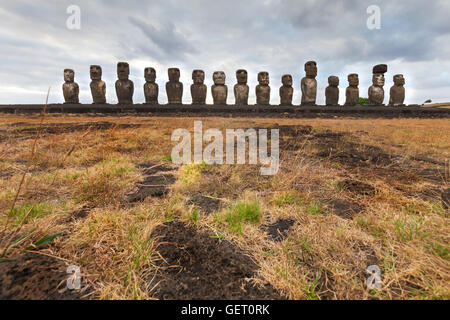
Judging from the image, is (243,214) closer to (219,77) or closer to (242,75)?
(219,77)

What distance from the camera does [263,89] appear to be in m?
12.1

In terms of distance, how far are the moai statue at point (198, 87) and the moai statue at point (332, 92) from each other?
7199 millimetres

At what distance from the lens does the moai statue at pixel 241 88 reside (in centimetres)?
1200

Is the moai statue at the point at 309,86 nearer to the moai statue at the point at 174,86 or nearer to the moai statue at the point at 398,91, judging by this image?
the moai statue at the point at 398,91

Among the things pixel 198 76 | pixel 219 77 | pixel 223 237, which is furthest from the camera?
pixel 219 77

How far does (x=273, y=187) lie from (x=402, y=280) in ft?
3.80

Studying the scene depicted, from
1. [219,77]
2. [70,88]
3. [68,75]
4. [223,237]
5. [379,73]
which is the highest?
[379,73]

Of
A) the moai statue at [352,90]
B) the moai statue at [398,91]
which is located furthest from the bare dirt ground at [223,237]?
the moai statue at [398,91]

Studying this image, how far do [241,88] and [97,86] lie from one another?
765 centimetres

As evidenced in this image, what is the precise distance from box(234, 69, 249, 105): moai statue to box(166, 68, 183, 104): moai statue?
3.12 m

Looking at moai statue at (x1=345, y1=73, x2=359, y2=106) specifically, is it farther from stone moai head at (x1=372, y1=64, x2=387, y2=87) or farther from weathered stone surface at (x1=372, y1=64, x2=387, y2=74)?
weathered stone surface at (x1=372, y1=64, x2=387, y2=74)

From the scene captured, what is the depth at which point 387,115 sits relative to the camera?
1140 cm

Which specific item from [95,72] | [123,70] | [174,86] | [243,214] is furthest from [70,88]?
[243,214]

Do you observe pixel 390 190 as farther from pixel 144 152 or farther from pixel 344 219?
pixel 144 152
